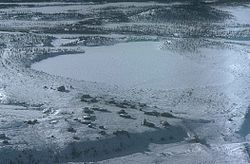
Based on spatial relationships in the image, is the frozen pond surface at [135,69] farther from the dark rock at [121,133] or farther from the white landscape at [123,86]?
the dark rock at [121,133]

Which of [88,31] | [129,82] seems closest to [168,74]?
[129,82]

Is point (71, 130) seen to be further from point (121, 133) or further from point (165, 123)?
point (165, 123)

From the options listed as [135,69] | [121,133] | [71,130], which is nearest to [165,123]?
[121,133]

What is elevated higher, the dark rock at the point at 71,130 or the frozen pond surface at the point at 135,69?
the frozen pond surface at the point at 135,69

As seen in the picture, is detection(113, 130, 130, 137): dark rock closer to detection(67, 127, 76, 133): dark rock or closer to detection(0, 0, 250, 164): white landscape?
detection(0, 0, 250, 164): white landscape

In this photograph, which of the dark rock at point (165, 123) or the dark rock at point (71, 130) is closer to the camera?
the dark rock at point (71, 130)

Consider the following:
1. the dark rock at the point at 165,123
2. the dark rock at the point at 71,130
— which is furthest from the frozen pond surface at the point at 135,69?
the dark rock at the point at 71,130

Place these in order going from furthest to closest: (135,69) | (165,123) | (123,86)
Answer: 1. (135,69)
2. (123,86)
3. (165,123)
